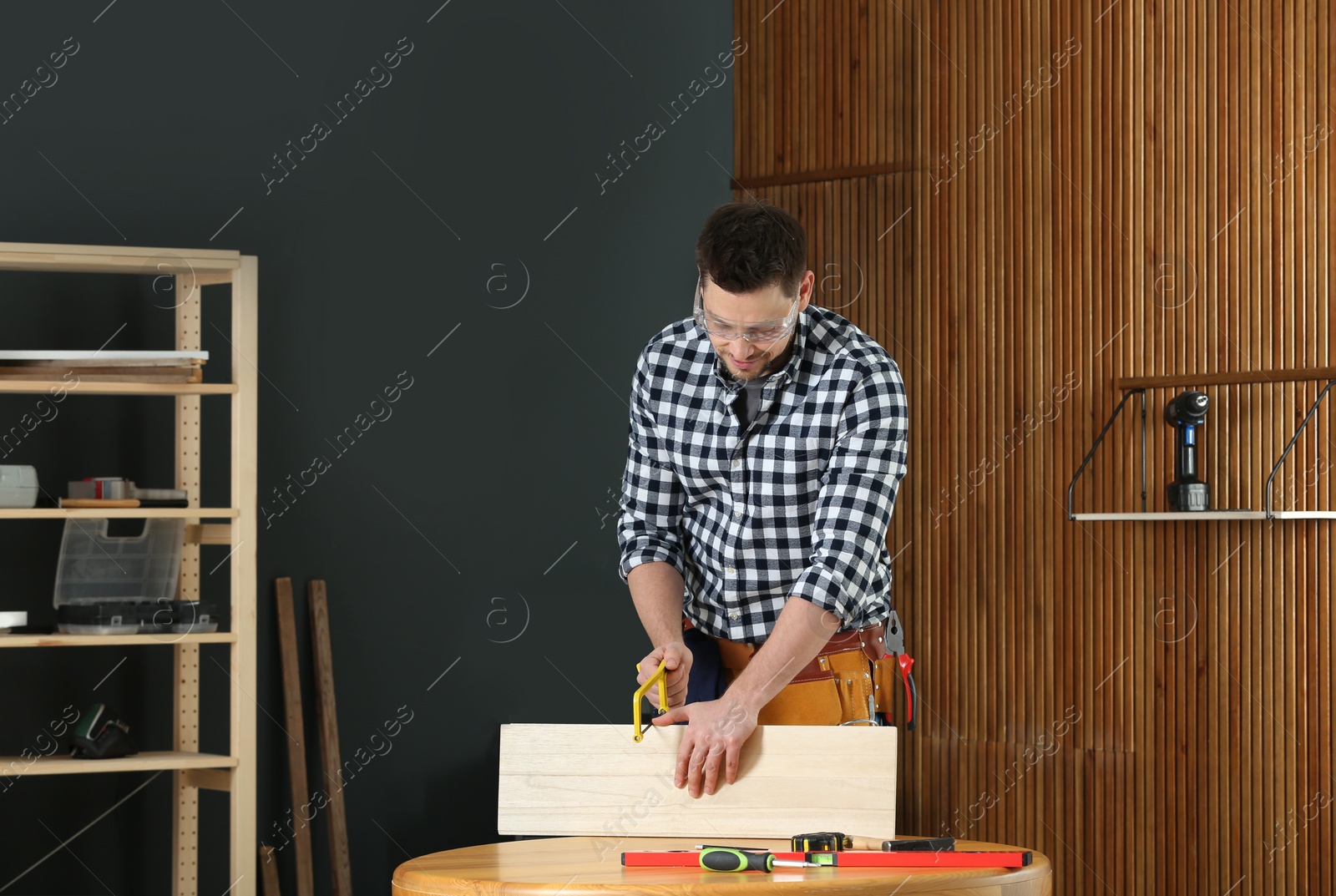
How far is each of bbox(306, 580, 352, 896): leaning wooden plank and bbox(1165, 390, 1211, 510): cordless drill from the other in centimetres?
232

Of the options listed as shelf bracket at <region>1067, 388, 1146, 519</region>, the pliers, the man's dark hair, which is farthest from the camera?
shelf bracket at <region>1067, 388, 1146, 519</region>

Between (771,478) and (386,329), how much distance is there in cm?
203

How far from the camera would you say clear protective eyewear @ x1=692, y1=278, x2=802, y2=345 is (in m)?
1.92

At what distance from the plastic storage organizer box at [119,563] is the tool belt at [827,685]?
1.62m

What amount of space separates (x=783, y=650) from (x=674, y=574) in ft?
1.09

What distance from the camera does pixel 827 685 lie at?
7.06 feet

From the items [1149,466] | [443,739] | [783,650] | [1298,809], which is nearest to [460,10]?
[443,739]

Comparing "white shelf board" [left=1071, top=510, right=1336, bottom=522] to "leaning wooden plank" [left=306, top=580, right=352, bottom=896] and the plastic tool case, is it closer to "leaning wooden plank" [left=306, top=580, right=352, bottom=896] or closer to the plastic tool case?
"leaning wooden plank" [left=306, top=580, right=352, bottom=896]

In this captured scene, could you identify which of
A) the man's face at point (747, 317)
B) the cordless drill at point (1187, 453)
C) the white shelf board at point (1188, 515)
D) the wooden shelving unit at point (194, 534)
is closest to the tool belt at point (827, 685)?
the man's face at point (747, 317)

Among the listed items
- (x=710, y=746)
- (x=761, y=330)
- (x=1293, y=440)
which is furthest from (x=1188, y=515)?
(x=710, y=746)

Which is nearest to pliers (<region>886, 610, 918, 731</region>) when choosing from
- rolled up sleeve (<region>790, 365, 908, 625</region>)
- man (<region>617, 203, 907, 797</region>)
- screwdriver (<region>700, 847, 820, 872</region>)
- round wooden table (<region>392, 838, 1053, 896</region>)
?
man (<region>617, 203, 907, 797</region>)

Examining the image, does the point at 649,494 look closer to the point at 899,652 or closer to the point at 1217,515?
the point at 899,652

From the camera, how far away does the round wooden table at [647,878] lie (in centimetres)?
139

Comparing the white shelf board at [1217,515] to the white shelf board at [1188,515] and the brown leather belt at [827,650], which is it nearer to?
the white shelf board at [1188,515]
